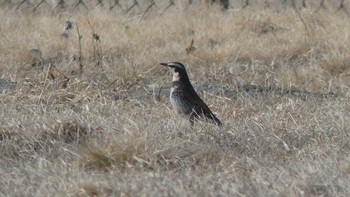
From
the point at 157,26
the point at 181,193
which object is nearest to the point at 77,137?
the point at 181,193

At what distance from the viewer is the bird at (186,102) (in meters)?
5.35

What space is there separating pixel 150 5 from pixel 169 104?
5.10 meters

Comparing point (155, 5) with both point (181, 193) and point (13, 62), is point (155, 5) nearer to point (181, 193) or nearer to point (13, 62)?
point (13, 62)

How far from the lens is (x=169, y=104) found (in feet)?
20.2

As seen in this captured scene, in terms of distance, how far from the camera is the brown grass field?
4.02 metres

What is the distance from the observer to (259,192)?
3.78m

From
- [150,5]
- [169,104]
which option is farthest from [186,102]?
[150,5]

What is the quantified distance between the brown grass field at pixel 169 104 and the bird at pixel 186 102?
3.4 inches

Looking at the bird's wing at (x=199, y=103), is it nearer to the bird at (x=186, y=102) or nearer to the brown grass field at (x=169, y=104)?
the bird at (x=186, y=102)

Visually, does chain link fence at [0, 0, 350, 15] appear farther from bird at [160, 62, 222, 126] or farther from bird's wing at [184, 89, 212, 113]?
bird's wing at [184, 89, 212, 113]

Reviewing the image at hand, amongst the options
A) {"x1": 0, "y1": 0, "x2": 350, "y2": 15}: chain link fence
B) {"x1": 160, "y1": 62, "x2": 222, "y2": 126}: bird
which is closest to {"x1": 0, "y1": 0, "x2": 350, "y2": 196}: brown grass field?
{"x1": 160, "y1": 62, "x2": 222, "y2": 126}: bird

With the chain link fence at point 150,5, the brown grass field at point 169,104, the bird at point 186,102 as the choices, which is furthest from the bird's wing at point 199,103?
the chain link fence at point 150,5

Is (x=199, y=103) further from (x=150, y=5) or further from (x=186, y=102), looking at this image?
(x=150, y=5)

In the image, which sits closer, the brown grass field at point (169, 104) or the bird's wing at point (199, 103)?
the brown grass field at point (169, 104)
